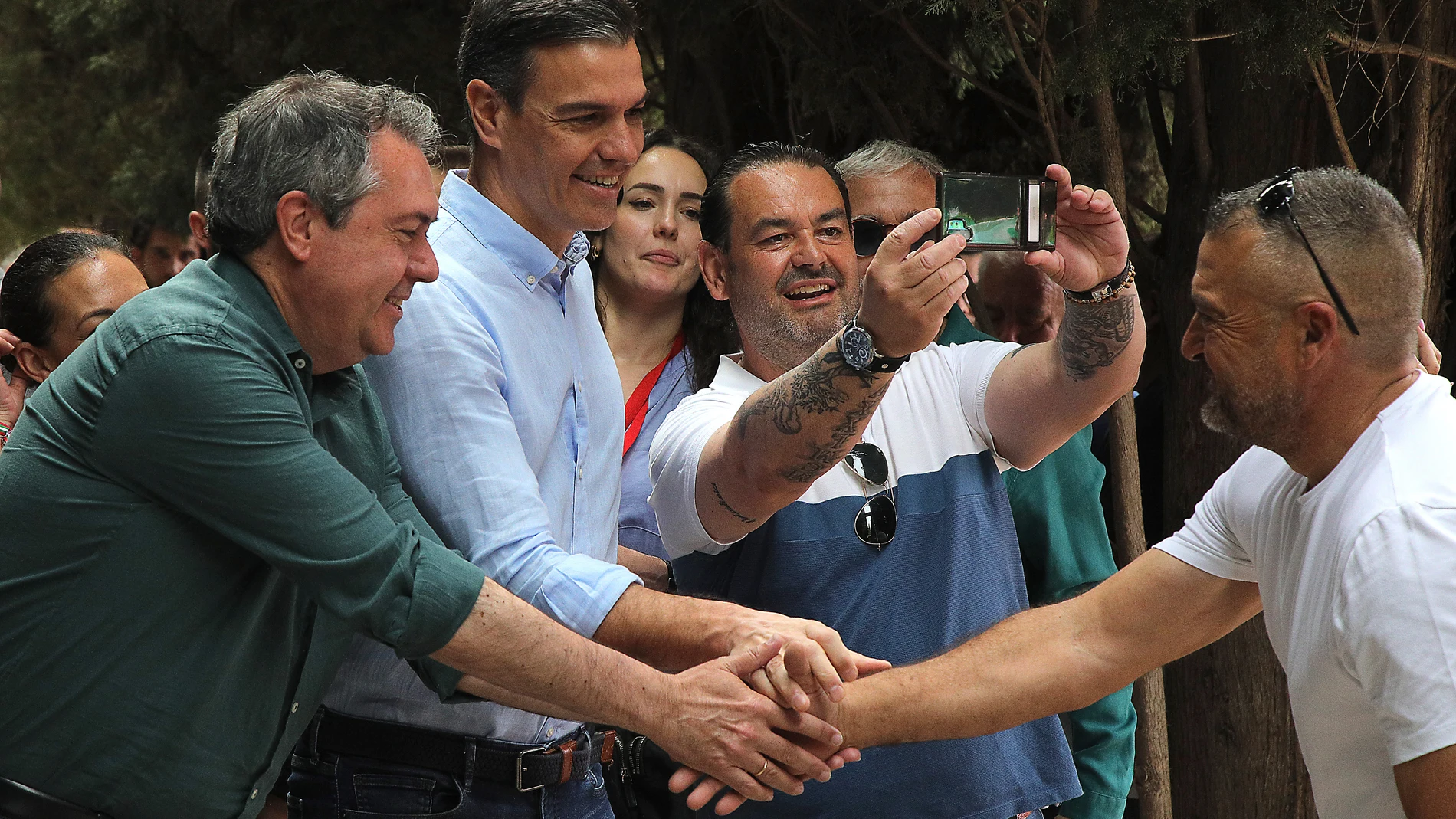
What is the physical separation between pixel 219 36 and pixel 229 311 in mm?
5309

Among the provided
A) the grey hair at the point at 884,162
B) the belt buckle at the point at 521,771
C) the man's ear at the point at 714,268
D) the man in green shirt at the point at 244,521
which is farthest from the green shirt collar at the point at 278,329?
the grey hair at the point at 884,162

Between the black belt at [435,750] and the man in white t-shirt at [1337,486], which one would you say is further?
the black belt at [435,750]

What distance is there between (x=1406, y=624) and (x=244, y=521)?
1.75m

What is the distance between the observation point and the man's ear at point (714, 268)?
357 cm

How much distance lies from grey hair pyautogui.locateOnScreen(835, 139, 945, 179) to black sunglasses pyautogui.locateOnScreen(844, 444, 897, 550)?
1.36 metres

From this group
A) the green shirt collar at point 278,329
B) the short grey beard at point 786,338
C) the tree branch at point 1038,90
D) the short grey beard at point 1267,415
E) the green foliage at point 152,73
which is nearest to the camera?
the green shirt collar at point 278,329

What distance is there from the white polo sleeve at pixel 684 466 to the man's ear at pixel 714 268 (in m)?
0.31

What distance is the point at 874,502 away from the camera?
9.96 feet

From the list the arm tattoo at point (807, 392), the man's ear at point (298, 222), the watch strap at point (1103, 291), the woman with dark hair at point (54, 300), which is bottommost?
the arm tattoo at point (807, 392)

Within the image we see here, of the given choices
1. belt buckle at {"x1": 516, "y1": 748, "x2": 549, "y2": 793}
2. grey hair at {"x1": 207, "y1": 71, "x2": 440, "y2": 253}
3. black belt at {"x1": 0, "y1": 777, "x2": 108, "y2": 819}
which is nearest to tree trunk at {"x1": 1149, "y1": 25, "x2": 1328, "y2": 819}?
belt buckle at {"x1": 516, "y1": 748, "x2": 549, "y2": 793}

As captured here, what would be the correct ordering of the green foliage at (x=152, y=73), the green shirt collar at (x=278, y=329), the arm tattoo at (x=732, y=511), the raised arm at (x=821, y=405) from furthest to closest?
the green foliage at (x=152, y=73)
the arm tattoo at (x=732, y=511)
the raised arm at (x=821, y=405)
the green shirt collar at (x=278, y=329)

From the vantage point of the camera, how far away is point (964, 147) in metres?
5.86

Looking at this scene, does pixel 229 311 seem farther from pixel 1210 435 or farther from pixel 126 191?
pixel 126 191

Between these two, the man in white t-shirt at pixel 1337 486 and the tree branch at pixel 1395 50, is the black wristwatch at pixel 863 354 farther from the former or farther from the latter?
the tree branch at pixel 1395 50
